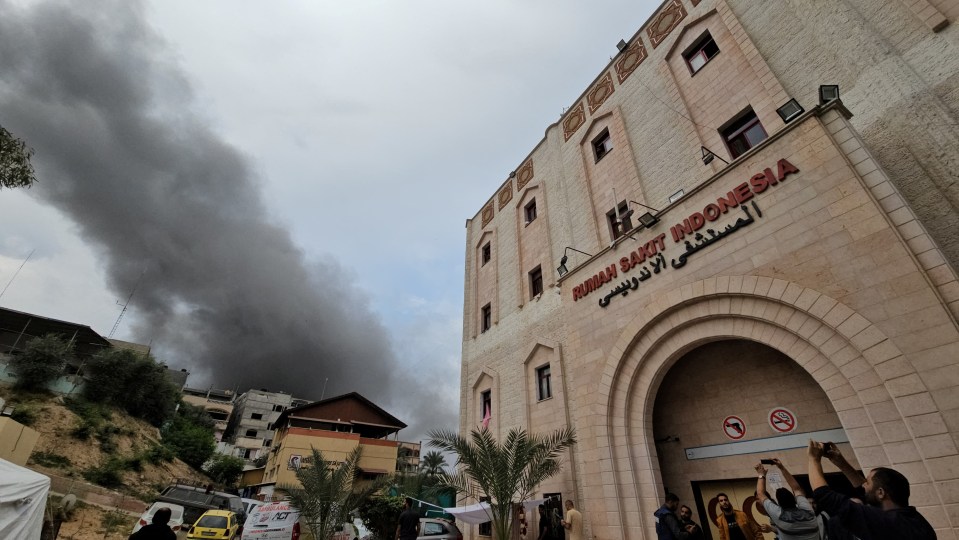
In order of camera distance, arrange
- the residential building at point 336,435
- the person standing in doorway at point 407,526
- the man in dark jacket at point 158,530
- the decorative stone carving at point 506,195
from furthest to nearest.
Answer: the residential building at point 336,435 → the decorative stone carving at point 506,195 → the person standing in doorway at point 407,526 → the man in dark jacket at point 158,530

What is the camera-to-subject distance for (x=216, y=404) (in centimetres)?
5428

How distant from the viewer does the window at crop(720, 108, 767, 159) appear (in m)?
8.56

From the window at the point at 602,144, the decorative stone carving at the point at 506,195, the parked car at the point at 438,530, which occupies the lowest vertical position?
the parked car at the point at 438,530

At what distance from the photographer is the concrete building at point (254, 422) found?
44.6m

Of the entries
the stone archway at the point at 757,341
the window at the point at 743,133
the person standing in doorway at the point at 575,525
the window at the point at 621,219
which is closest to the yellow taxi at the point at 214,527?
the person standing in doorway at the point at 575,525

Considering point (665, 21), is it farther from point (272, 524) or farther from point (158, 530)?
point (272, 524)

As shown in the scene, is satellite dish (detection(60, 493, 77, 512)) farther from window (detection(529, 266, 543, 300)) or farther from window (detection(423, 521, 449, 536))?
window (detection(529, 266, 543, 300))

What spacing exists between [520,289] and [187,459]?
3536cm

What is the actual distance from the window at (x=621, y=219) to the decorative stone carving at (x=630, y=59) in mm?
4762

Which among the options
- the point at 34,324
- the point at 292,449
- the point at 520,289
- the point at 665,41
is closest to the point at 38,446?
the point at 292,449

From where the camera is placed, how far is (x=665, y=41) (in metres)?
11.4

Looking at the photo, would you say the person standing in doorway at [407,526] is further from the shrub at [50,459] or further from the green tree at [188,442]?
the green tree at [188,442]

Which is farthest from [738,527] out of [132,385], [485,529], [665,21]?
[132,385]

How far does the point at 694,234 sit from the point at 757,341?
2.29m
